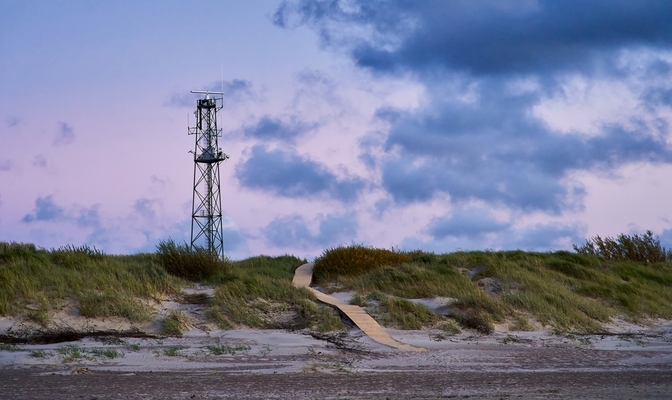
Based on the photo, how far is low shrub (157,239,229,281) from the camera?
1738 cm

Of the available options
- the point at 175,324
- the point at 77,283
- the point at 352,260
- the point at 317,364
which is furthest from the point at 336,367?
the point at 352,260

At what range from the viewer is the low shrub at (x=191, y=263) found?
17.4m

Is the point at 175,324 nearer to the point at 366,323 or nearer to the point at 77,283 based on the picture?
the point at 77,283

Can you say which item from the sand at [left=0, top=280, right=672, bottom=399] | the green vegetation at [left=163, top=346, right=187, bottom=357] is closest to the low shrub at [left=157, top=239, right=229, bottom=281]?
the sand at [left=0, top=280, right=672, bottom=399]

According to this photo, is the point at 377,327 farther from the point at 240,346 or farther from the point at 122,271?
the point at 122,271

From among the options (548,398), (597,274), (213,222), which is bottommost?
(548,398)

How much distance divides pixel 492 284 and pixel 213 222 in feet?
59.0

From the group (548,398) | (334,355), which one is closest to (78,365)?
(334,355)

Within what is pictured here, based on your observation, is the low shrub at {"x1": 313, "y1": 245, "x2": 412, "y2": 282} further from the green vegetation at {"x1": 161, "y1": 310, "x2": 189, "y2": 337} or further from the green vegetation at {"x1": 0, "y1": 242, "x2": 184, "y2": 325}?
the green vegetation at {"x1": 161, "y1": 310, "x2": 189, "y2": 337}

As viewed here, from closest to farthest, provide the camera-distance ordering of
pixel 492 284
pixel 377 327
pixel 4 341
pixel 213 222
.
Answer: pixel 4 341 → pixel 377 327 → pixel 492 284 → pixel 213 222

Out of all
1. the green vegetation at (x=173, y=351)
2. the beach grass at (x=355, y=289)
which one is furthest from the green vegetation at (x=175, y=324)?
the green vegetation at (x=173, y=351)

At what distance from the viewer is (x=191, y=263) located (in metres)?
17.5

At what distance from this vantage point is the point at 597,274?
63.7 ft

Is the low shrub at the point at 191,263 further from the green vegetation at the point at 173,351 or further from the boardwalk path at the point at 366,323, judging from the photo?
the green vegetation at the point at 173,351
